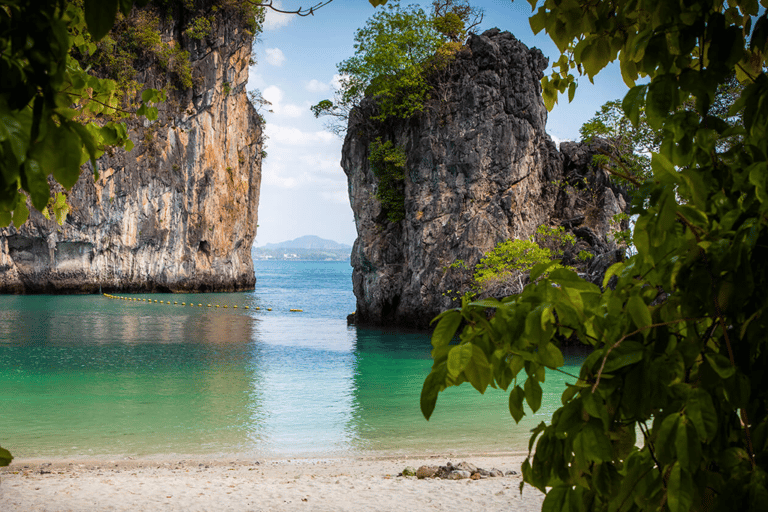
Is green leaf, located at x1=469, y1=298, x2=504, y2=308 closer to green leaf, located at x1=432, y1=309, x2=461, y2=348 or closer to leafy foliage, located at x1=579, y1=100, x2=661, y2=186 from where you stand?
green leaf, located at x1=432, y1=309, x2=461, y2=348

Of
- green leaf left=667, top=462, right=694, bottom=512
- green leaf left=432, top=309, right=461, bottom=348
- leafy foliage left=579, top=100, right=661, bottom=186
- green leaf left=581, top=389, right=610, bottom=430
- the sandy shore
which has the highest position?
leafy foliage left=579, top=100, right=661, bottom=186

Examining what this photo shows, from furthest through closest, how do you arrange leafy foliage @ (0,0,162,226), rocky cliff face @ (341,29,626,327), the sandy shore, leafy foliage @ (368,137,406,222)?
leafy foliage @ (368,137,406,222) < rocky cliff face @ (341,29,626,327) < the sandy shore < leafy foliage @ (0,0,162,226)

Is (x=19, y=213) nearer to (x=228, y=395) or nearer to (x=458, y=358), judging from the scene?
(x=458, y=358)

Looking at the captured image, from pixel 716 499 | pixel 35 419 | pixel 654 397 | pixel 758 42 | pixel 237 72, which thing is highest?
pixel 237 72

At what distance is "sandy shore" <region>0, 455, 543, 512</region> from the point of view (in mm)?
5020

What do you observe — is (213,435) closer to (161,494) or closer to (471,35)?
(161,494)

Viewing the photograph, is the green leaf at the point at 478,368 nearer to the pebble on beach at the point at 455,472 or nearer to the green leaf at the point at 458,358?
the green leaf at the point at 458,358

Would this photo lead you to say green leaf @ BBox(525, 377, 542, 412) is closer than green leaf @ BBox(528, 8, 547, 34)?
Yes

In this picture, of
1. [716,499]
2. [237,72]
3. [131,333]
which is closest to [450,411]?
[716,499]

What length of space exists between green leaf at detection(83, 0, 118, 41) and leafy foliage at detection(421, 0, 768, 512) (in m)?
0.67

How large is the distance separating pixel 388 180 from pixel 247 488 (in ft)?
55.0

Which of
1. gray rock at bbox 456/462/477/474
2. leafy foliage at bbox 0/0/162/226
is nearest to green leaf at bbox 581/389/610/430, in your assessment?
leafy foliage at bbox 0/0/162/226

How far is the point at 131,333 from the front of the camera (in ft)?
63.6

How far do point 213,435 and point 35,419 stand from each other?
324cm
